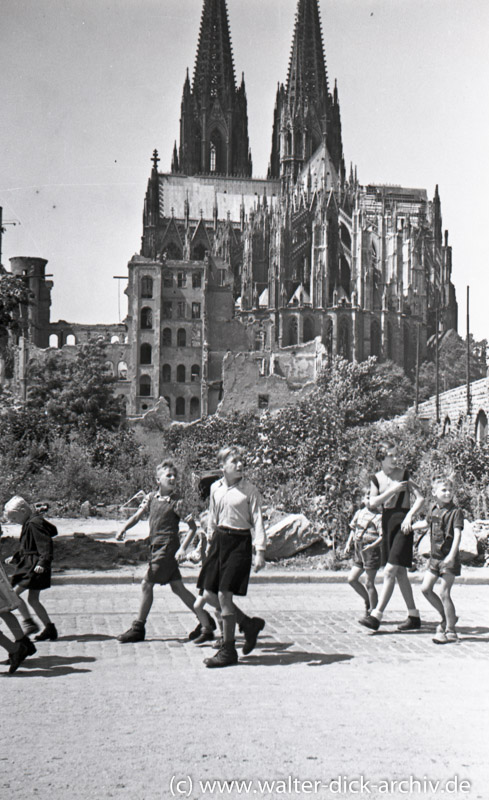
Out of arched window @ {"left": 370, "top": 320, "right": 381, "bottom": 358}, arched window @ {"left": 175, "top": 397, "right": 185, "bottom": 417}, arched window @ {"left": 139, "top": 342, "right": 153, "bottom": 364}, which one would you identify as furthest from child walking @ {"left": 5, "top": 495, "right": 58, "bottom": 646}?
arched window @ {"left": 370, "top": 320, "right": 381, "bottom": 358}

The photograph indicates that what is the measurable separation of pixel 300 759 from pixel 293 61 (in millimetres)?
125753

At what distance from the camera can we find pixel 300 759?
473cm

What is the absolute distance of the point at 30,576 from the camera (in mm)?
7793

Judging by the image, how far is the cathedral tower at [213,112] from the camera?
118m

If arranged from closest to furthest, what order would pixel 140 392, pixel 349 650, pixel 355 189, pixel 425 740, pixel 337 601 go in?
pixel 425 740 < pixel 349 650 < pixel 337 601 < pixel 140 392 < pixel 355 189

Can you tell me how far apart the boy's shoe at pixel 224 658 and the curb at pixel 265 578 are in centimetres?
435

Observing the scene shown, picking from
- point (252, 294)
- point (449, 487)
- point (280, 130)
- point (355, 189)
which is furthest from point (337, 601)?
point (280, 130)

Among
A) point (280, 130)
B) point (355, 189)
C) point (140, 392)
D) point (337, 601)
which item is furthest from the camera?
point (280, 130)

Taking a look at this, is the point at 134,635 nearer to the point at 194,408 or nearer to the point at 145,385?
the point at 194,408

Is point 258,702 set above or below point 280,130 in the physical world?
below

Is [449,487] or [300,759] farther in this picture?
[449,487]

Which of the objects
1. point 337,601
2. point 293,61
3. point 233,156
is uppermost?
point 293,61

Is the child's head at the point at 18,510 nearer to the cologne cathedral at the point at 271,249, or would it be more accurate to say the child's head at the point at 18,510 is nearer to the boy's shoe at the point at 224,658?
the boy's shoe at the point at 224,658

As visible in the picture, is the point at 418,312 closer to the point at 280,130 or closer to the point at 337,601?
the point at 280,130
